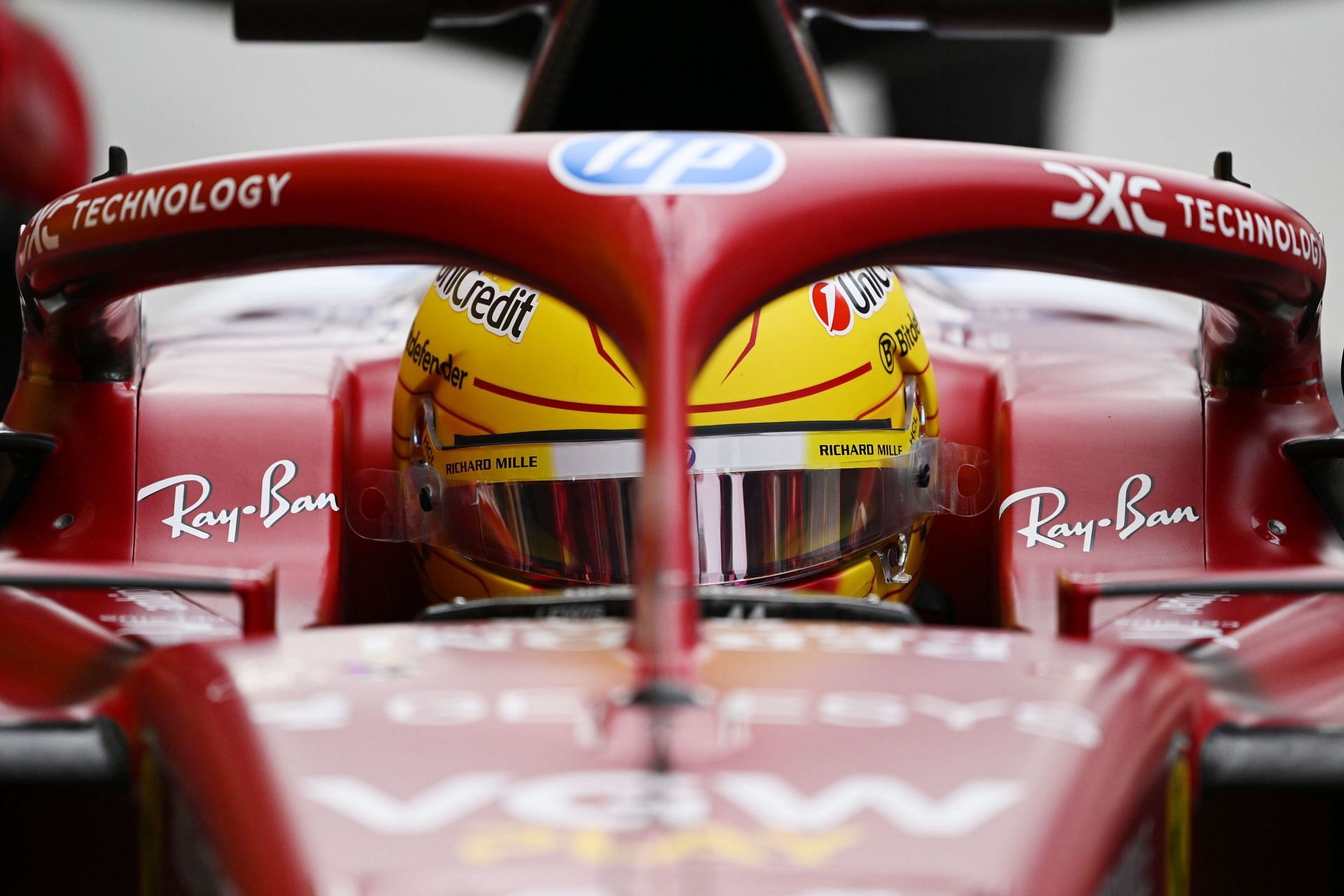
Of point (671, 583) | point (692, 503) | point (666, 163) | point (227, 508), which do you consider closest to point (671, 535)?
point (671, 583)

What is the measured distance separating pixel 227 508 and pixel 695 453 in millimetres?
439

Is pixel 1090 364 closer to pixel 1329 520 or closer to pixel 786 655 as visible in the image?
pixel 1329 520

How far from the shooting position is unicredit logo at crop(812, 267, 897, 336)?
48.1 inches

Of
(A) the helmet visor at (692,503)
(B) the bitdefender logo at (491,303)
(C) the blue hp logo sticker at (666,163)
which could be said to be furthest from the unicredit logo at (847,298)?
(C) the blue hp logo sticker at (666,163)

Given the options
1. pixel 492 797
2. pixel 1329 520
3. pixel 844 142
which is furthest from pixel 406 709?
pixel 1329 520

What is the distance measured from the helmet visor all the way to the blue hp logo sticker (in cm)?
31

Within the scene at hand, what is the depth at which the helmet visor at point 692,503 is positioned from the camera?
3.57 ft

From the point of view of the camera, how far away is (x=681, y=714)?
1.91 ft

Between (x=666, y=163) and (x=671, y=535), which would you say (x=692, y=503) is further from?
(x=671, y=535)

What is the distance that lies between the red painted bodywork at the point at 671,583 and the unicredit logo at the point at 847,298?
0.17 metres

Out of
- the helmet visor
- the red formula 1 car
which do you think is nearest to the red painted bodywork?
the red formula 1 car

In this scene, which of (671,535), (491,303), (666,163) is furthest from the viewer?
(491,303)

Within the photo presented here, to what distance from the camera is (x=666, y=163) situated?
31.1 inches

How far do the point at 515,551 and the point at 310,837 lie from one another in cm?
59
